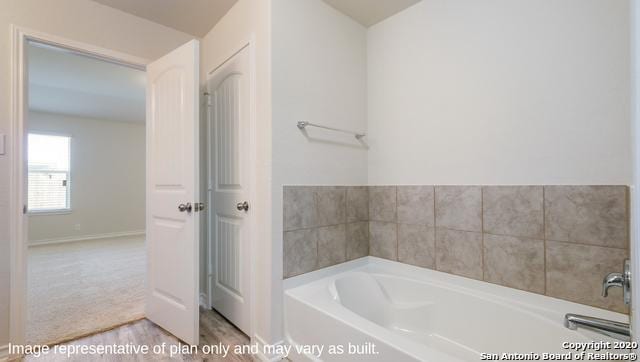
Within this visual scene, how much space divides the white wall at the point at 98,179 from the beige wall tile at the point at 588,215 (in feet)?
22.3

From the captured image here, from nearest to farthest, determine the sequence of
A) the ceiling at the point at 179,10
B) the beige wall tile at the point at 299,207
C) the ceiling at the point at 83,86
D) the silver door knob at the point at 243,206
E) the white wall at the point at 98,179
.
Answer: the beige wall tile at the point at 299,207, the silver door knob at the point at 243,206, the ceiling at the point at 179,10, the ceiling at the point at 83,86, the white wall at the point at 98,179

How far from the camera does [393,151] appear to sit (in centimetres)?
211

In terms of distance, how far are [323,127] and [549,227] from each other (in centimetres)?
138

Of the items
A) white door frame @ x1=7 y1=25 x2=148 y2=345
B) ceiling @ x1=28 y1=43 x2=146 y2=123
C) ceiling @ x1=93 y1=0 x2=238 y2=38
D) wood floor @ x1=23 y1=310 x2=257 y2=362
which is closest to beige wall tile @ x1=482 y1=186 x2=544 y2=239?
wood floor @ x1=23 y1=310 x2=257 y2=362

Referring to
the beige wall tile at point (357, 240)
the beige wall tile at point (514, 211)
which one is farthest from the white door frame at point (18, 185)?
the beige wall tile at point (514, 211)

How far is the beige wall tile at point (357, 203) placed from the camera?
2131 mm

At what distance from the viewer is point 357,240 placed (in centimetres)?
218

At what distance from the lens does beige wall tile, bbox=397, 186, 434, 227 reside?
6.31 feet

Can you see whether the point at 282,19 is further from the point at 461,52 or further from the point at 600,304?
Answer: the point at 600,304

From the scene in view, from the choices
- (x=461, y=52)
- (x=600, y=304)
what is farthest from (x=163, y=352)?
(x=461, y=52)

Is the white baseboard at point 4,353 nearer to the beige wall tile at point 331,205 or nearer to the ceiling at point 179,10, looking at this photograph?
the beige wall tile at point 331,205

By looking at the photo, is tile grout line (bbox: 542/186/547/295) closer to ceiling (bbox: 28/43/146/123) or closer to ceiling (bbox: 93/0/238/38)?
ceiling (bbox: 93/0/238/38)

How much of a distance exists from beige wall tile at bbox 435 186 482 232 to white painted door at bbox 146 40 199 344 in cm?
156

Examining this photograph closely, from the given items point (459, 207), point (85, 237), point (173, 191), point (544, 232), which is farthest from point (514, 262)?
point (85, 237)
